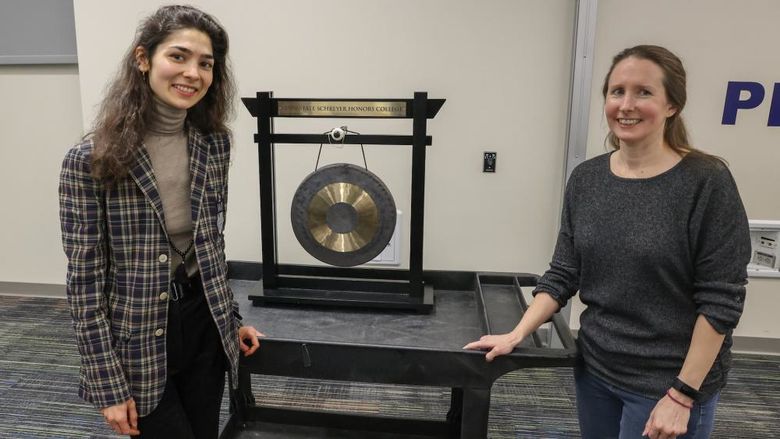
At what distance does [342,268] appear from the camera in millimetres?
1764

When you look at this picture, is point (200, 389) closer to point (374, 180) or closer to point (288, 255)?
point (374, 180)

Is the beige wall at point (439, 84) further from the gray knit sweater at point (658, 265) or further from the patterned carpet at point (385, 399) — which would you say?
the gray knit sweater at point (658, 265)

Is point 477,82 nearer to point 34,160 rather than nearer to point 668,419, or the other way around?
point 668,419

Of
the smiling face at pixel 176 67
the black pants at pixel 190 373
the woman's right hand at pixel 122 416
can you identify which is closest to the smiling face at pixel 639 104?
the smiling face at pixel 176 67

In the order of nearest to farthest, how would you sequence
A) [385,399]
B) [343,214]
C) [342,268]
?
1. [343,214]
2. [342,268]
3. [385,399]

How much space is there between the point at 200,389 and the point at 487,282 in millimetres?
971

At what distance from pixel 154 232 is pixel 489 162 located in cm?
176

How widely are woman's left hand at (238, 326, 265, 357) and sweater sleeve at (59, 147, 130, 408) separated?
1.05 ft

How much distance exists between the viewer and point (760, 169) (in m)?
2.46

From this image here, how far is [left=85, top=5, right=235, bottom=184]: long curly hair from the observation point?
1.01m

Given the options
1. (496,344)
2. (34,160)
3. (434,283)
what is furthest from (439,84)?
(34,160)

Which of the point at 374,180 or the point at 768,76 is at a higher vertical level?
the point at 768,76

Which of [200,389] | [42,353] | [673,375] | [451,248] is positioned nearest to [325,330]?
[200,389]

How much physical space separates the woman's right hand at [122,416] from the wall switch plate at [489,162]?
6.12 feet
